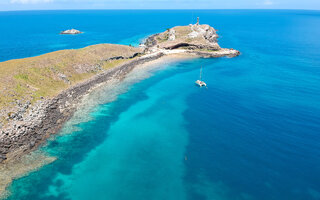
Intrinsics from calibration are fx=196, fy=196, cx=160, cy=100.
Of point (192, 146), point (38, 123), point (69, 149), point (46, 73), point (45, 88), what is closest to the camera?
point (69, 149)

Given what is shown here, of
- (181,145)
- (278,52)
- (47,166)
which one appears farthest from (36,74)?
(278,52)

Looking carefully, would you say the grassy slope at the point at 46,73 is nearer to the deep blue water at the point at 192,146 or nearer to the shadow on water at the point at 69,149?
the deep blue water at the point at 192,146

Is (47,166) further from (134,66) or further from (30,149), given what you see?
(134,66)

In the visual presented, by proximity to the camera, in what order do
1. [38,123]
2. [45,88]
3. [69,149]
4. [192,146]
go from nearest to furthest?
[69,149], [192,146], [38,123], [45,88]

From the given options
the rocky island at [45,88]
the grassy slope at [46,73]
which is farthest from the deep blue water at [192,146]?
the grassy slope at [46,73]

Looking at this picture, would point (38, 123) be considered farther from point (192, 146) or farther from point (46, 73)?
point (192, 146)

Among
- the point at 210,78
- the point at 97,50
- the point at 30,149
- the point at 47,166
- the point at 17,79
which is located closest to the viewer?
the point at 47,166

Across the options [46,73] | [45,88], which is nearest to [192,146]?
[45,88]
